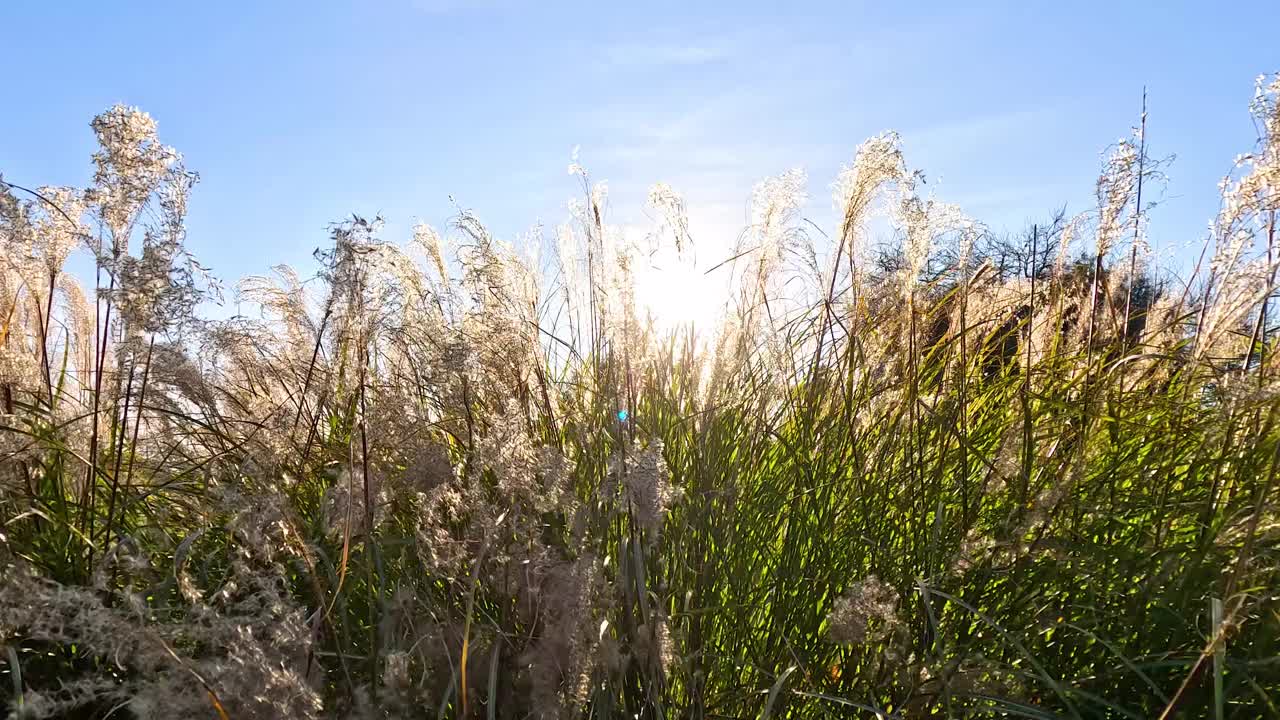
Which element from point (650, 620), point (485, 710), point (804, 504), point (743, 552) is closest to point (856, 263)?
point (804, 504)

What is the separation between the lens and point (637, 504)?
5.95 feet

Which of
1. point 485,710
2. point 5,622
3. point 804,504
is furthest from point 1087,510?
point 5,622

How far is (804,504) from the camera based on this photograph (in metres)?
2.52

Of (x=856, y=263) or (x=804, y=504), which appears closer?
(x=804, y=504)

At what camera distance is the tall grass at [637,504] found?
5.96 ft

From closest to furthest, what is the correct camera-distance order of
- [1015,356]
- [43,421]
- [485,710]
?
[485,710] < [43,421] < [1015,356]

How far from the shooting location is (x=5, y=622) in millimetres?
1744

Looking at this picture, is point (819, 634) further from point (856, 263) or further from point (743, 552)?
point (856, 263)

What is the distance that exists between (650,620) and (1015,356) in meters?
1.85

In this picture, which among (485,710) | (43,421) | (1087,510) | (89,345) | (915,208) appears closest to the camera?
(485,710)

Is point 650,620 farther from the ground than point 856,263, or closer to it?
closer to it

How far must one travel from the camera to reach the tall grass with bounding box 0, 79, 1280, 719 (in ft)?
5.96

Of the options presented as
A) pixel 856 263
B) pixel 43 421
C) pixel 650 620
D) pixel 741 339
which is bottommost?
pixel 650 620

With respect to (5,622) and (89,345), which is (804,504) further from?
(89,345)
